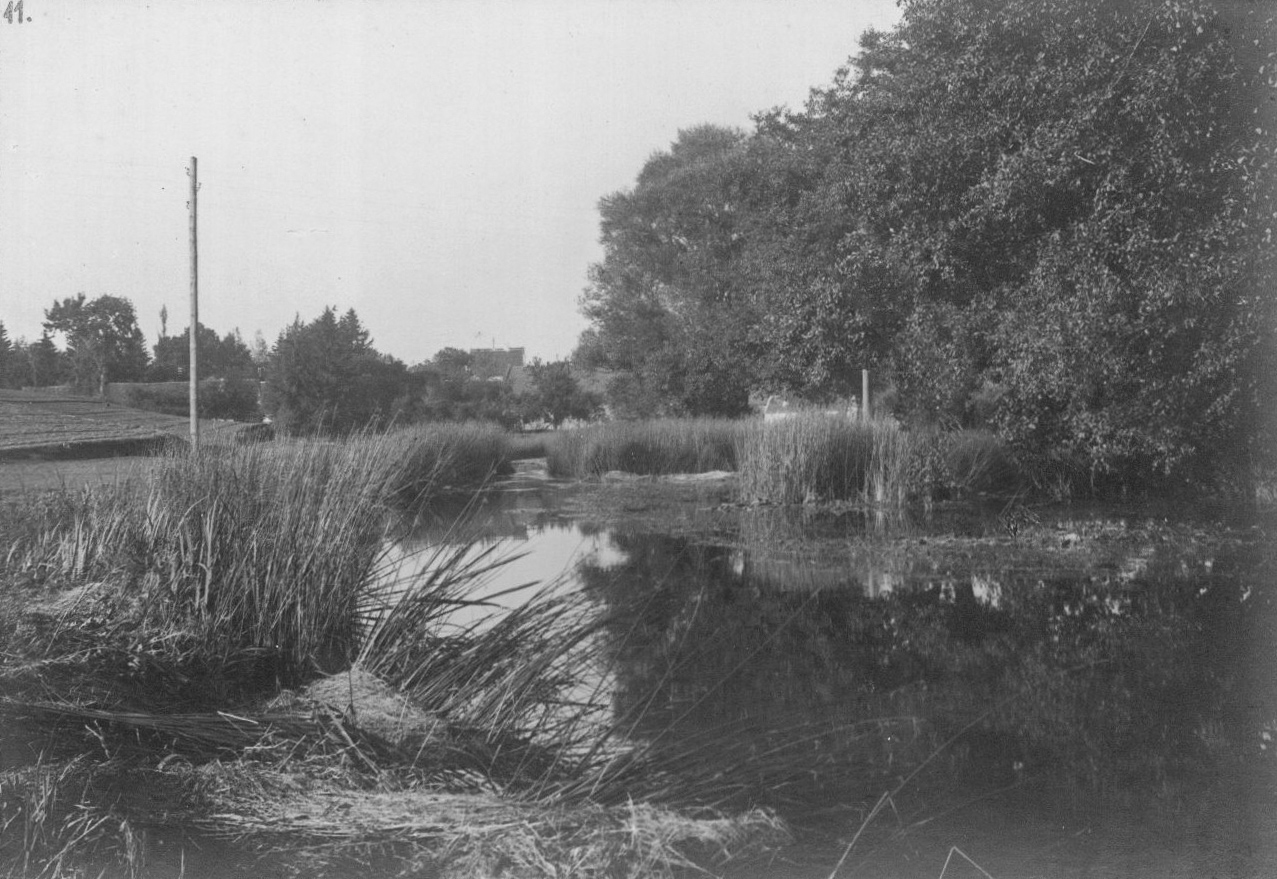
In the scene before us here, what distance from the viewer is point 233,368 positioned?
62.4 ft

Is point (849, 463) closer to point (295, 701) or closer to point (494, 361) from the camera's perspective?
point (295, 701)

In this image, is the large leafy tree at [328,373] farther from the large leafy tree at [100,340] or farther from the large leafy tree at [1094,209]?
the large leafy tree at [1094,209]

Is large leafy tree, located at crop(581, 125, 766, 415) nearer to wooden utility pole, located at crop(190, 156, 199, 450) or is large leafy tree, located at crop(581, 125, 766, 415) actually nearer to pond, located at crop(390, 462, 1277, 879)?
wooden utility pole, located at crop(190, 156, 199, 450)

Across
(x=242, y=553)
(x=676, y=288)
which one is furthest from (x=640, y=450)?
(x=242, y=553)

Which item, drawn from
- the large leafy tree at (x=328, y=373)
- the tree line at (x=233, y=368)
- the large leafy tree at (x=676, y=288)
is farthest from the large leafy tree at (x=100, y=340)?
the large leafy tree at (x=676, y=288)

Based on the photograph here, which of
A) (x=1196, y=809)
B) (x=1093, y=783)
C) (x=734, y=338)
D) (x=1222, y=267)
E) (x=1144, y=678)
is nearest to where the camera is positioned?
(x=1196, y=809)

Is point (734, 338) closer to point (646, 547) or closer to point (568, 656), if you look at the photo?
point (646, 547)

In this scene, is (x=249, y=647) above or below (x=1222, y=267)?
below

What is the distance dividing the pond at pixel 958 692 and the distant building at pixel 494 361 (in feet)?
89.4

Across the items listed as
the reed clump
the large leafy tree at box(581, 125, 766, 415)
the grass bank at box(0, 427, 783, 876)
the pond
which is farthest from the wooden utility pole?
the grass bank at box(0, 427, 783, 876)

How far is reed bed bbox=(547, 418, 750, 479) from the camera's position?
17812mm

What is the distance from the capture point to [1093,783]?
308cm

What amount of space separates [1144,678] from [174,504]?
4203mm

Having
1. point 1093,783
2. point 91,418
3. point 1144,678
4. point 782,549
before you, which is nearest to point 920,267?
point 782,549
